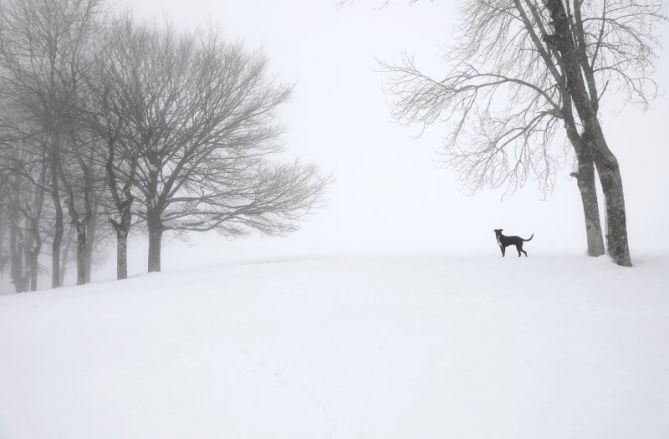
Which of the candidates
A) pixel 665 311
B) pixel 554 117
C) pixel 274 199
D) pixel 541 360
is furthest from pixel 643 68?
pixel 274 199

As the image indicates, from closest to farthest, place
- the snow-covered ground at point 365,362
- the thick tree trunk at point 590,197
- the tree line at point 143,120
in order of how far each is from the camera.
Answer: the snow-covered ground at point 365,362, the thick tree trunk at point 590,197, the tree line at point 143,120

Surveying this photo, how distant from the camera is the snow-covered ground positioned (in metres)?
2.97

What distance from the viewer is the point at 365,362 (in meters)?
3.93

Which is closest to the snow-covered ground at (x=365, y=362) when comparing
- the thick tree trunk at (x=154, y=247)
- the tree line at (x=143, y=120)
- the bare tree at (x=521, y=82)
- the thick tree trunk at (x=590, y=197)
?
the thick tree trunk at (x=590, y=197)

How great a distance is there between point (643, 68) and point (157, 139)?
14.5 m

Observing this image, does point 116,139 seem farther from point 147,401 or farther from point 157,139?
point 147,401

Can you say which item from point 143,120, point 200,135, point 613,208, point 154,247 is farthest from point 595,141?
point 154,247

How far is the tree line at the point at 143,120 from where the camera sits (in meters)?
12.3

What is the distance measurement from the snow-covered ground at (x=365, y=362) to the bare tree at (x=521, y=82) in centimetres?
371

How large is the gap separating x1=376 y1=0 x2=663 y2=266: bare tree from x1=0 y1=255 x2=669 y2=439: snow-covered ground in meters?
3.71

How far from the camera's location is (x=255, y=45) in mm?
14273

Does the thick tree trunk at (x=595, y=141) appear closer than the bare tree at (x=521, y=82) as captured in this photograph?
Yes

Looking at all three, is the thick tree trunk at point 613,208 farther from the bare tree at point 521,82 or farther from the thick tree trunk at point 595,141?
the bare tree at point 521,82

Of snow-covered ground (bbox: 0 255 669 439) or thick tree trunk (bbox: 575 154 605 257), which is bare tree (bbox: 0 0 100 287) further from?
thick tree trunk (bbox: 575 154 605 257)
